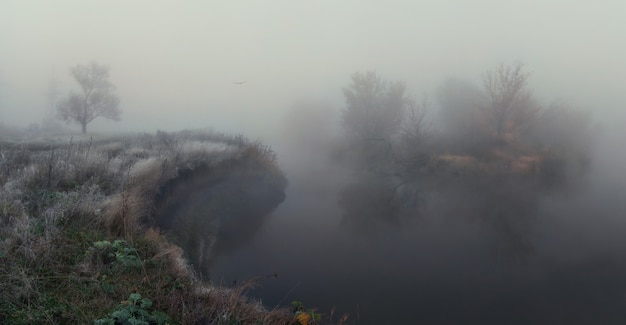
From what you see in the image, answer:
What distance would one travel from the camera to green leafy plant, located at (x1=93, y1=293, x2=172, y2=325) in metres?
2.88

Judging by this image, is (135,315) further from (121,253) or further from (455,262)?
(455,262)

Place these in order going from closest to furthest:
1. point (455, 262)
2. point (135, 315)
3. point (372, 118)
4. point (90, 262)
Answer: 1. point (135, 315)
2. point (90, 262)
3. point (455, 262)
4. point (372, 118)

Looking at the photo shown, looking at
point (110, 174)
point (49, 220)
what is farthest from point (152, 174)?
point (49, 220)

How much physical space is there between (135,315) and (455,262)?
8.58 m

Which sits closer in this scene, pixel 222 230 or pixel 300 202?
pixel 222 230

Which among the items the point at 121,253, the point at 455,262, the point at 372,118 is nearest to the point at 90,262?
the point at 121,253

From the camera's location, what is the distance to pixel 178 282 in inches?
170

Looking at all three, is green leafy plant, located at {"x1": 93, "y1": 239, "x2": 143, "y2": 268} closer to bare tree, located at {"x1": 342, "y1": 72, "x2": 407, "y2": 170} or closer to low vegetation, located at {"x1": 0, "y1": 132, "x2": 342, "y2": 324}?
low vegetation, located at {"x1": 0, "y1": 132, "x2": 342, "y2": 324}

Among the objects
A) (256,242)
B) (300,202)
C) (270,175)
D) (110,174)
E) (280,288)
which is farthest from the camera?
(270,175)

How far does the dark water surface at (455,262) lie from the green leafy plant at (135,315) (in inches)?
104

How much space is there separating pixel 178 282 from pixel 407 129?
66.7ft

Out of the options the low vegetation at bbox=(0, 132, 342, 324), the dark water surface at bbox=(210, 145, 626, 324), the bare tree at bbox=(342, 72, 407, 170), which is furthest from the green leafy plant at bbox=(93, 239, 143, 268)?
the bare tree at bbox=(342, 72, 407, 170)

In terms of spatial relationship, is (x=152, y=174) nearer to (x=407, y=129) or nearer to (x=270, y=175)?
(x=270, y=175)

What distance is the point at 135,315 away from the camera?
3.08 m
